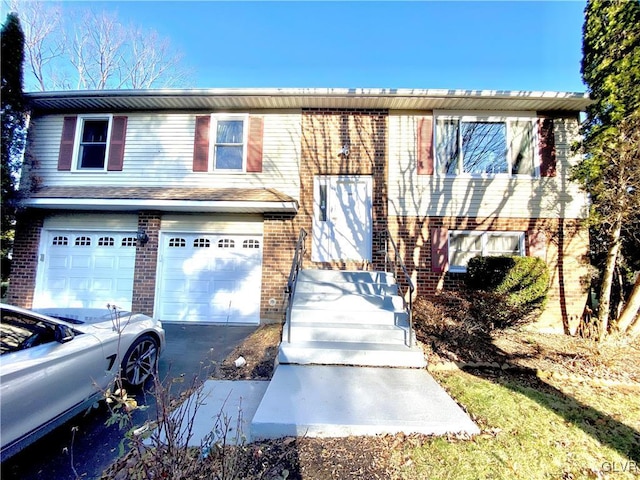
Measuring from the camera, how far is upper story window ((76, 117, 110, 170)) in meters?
7.93

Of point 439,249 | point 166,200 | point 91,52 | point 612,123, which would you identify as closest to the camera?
point 612,123

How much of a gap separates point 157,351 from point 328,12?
345 inches

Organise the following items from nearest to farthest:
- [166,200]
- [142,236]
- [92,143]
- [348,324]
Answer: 1. [348,324]
2. [166,200]
3. [142,236]
4. [92,143]

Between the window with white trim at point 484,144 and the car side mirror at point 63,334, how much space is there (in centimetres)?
768

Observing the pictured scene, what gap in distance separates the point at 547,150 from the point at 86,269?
39.2 feet

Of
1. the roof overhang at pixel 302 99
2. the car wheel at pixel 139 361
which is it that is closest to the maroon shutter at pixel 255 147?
the roof overhang at pixel 302 99

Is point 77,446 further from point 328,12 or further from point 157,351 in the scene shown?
point 328,12

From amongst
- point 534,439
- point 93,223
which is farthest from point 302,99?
point 534,439

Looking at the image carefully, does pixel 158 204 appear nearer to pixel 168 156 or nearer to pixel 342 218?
pixel 168 156

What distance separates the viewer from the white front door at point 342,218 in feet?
24.6

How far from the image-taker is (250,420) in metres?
2.88

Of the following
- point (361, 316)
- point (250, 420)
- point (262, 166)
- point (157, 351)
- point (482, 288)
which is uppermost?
point (262, 166)

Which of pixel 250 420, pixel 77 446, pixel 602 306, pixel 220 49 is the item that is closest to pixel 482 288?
pixel 602 306

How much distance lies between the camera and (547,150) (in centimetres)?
744
